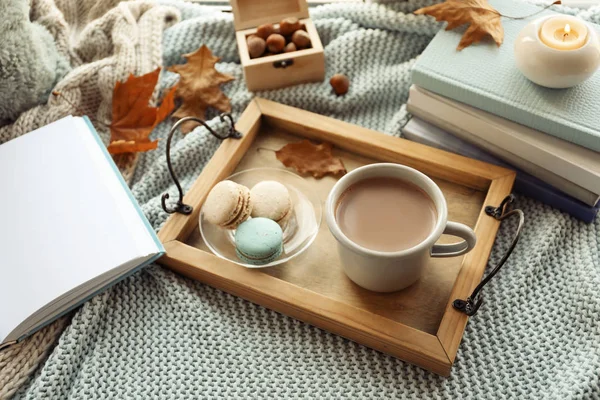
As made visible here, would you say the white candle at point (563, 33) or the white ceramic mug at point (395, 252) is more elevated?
the white candle at point (563, 33)

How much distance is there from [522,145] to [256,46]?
47 centimetres

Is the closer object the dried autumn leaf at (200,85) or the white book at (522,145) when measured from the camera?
the white book at (522,145)

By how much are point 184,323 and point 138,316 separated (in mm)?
71

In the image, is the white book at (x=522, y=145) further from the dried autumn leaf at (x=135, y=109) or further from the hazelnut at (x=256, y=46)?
the dried autumn leaf at (x=135, y=109)

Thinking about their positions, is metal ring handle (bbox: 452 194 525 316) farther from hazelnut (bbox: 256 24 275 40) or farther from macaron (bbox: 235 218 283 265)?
hazelnut (bbox: 256 24 275 40)

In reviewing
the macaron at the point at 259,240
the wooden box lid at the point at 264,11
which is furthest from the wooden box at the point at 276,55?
the macaron at the point at 259,240

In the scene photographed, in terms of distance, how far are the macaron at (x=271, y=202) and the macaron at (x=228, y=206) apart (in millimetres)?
12

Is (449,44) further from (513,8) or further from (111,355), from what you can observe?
(111,355)

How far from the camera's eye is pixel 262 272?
33.2 inches

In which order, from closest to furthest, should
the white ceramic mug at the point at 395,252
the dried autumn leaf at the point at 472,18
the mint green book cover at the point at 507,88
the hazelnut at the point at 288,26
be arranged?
the white ceramic mug at the point at 395,252
the mint green book cover at the point at 507,88
the dried autumn leaf at the point at 472,18
the hazelnut at the point at 288,26

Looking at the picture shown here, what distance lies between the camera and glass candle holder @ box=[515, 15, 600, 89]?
0.80m

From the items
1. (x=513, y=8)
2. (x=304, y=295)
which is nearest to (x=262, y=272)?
(x=304, y=295)

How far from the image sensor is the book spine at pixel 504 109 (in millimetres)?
823

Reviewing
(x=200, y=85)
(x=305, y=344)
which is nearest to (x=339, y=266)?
(x=305, y=344)
